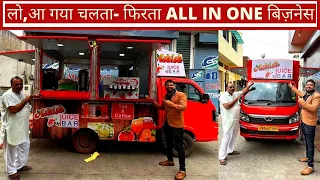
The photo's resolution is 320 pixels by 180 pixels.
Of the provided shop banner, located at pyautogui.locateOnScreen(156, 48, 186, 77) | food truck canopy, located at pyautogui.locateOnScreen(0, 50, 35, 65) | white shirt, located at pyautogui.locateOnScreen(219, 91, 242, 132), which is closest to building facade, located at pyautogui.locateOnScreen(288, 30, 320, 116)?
shop banner, located at pyautogui.locateOnScreen(156, 48, 186, 77)

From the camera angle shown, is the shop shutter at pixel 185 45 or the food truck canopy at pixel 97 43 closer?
the food truck canopy at pixel 97 43

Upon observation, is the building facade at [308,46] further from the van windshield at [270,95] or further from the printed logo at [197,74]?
the van windshield at [270,95]

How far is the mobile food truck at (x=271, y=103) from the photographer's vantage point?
6418mm

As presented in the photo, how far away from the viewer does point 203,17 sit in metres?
3.23

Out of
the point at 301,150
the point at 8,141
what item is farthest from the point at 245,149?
the point at 8,141

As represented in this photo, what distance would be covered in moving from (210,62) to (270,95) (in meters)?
5.21

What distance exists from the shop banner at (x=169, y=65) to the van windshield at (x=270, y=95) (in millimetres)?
1701

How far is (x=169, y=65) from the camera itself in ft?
21.5

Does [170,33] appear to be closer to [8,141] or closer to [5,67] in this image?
[8,141]

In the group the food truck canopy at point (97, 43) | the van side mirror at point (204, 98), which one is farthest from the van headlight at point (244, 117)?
the food truck canopy at point (97, 43)

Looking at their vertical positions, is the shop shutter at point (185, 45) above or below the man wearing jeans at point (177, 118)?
above

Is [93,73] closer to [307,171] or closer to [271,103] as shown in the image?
[271,103]

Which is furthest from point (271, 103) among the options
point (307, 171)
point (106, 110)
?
point (106, 110)

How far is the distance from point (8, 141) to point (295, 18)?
4005 mm
